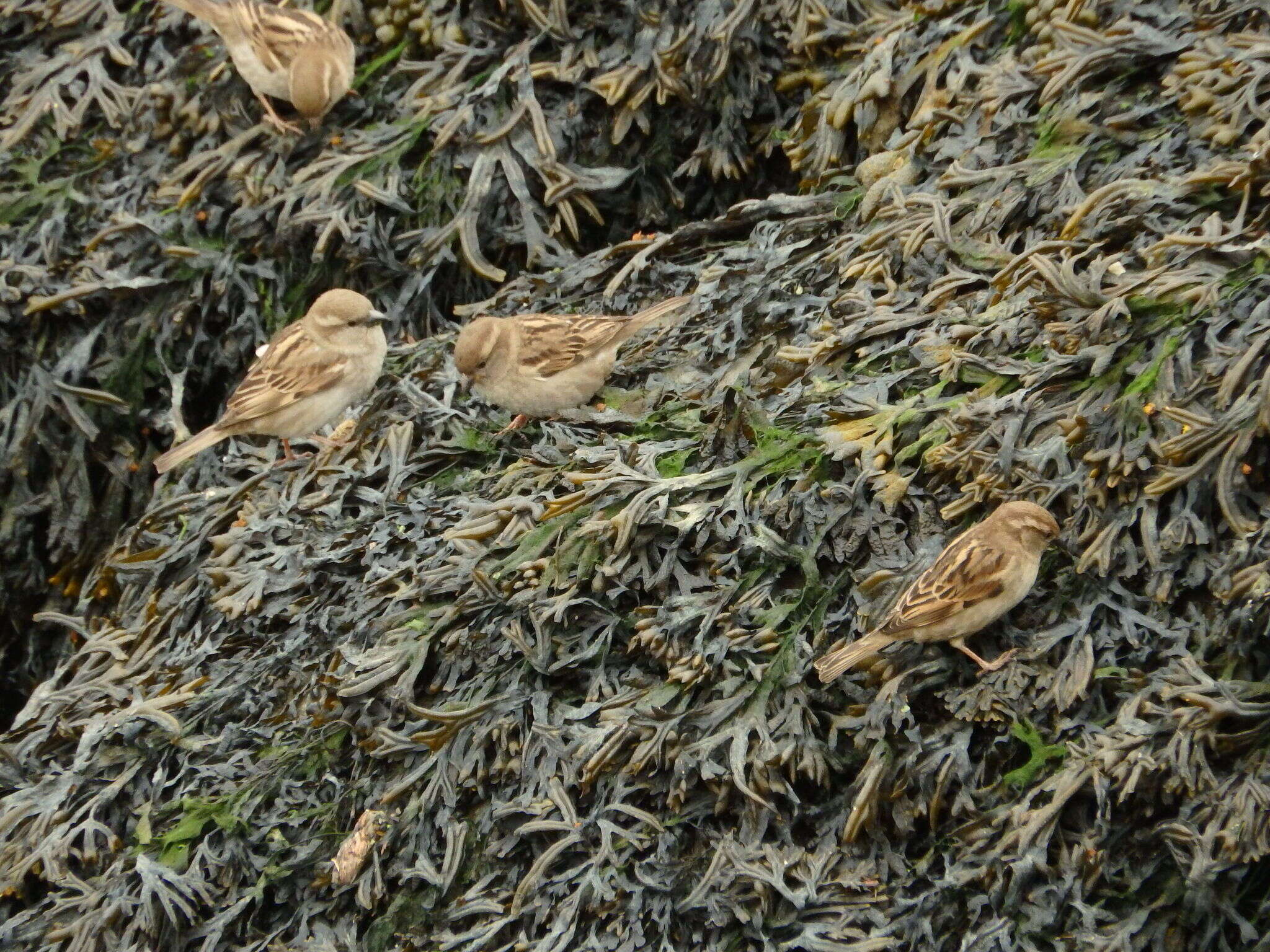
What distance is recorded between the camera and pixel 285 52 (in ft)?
20.8

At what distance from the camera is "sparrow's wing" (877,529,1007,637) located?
3.69 metres

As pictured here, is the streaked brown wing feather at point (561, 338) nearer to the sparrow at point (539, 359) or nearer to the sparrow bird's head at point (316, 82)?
the sparrow at point (539, 359)

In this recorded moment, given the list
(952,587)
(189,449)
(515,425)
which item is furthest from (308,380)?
(952,587)

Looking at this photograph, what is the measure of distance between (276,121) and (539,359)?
90.4 inches

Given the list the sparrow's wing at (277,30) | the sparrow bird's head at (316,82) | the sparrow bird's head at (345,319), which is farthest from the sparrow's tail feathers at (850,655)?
the sparrow's wing at (277,30)

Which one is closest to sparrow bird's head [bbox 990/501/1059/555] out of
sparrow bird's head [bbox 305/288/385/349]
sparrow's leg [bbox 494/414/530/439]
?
sparrow's leg [bbox 494/414/530/439]

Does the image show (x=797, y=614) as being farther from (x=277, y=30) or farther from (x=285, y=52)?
(x=277, y=30)

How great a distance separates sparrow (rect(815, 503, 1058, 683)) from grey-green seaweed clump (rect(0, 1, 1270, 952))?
0.13 meters

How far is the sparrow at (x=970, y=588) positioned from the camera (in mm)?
3701

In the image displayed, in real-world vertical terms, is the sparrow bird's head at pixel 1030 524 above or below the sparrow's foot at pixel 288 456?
above

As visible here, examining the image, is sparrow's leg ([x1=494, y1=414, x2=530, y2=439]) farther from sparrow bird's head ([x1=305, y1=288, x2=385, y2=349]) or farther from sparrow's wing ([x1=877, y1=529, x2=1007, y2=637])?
sparrow's wing ([x1=877, y1=529, x2=1007, y2=637])

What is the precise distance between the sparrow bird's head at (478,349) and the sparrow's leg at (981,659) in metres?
2.03

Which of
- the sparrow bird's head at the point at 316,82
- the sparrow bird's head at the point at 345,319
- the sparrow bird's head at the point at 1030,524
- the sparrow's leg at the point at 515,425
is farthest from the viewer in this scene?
the sparrow bird's head at the point at 316,82

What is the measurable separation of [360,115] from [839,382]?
10.2ft
